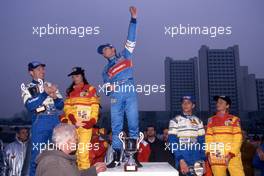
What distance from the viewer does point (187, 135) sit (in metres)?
4.05

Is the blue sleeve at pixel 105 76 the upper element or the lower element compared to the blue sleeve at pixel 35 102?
upper

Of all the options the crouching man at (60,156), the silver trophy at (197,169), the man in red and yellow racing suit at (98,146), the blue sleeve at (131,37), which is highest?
the blue sleeve at (131,37)

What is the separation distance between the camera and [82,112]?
13.2 ft

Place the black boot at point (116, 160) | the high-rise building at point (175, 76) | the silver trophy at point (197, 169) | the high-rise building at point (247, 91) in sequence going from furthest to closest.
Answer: the high-rise building at point (247, 91)
the high-rise building at point (175, 76)
the silver trophy at point (197, 169)
the black boot at point (116, 160)

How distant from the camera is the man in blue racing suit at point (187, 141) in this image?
3996 millimetres

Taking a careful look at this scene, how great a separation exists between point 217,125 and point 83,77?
1.84 m

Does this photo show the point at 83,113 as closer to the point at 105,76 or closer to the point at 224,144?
the point at 105,76

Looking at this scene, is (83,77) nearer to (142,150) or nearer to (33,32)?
(33,32)

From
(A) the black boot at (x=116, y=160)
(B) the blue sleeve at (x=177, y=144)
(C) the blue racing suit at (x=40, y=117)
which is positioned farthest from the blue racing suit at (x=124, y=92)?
(C) the blue racing suit at (x=40, y=117)

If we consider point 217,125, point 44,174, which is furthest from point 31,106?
point 217,125

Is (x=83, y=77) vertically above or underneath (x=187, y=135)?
above

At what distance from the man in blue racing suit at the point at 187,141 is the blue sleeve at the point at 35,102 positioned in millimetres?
1595

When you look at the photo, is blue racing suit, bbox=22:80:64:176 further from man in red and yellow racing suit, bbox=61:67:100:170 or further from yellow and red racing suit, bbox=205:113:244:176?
yellow and red racing suit, bbox=205:113:244:176

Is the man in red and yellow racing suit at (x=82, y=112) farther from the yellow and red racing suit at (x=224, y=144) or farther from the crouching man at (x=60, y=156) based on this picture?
the crouching man at (x=60, y=156)
